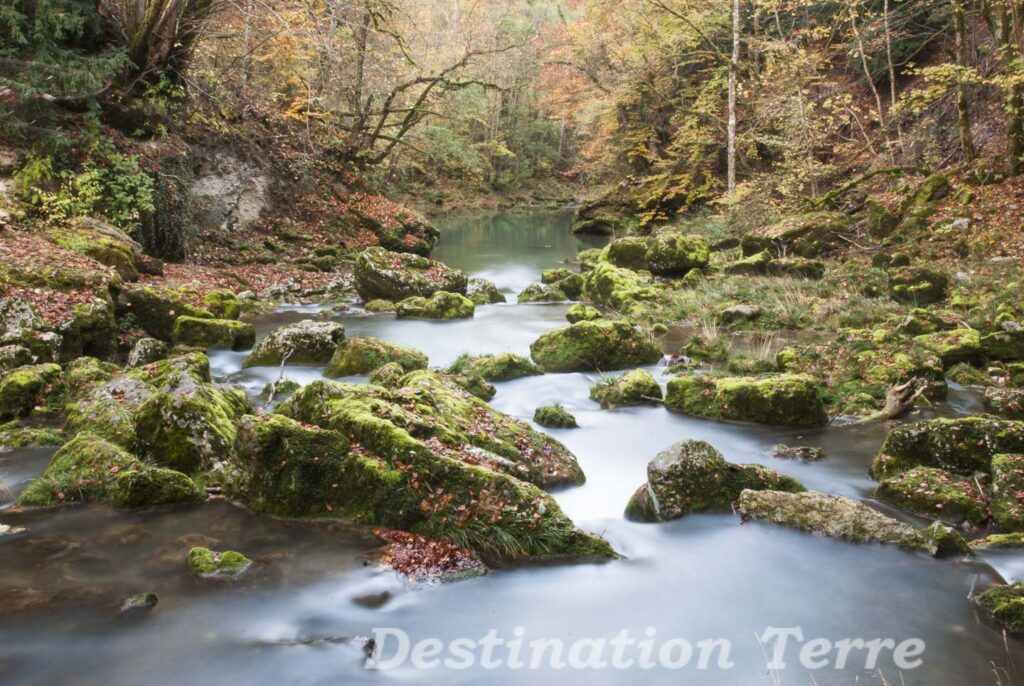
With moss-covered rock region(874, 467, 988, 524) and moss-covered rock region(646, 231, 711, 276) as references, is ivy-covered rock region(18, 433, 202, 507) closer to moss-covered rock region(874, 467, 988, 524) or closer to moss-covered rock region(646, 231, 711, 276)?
moss-covered rock region(874, 467, 988, 524)

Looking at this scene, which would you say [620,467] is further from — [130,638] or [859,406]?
[130,638]

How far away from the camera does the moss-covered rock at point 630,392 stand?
955 centimetres

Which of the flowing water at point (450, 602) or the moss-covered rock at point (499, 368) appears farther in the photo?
the moss-covered rock at point (499, 368)

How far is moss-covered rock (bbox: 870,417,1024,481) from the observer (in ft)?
20.6

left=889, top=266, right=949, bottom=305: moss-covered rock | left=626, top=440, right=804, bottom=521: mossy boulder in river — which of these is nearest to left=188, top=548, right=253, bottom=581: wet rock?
left=626, top=440, right=804, bottom=521: mossy boulder in river

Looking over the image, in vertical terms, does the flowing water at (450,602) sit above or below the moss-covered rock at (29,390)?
below

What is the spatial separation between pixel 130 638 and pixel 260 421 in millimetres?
1963

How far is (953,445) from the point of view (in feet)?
21.0

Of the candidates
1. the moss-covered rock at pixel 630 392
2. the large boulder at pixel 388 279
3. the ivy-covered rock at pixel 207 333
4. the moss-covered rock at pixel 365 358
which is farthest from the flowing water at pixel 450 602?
the large boulder at pixel 388 279

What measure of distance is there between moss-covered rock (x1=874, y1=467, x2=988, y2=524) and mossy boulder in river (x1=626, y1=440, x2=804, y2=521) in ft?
2.88

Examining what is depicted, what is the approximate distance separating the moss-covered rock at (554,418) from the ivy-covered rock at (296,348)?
400cm

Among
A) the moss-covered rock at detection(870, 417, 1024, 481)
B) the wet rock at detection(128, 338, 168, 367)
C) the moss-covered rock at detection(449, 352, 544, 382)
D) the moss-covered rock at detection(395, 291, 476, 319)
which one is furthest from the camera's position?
the moss-covered rock at detection(395, 291, 476, 319)

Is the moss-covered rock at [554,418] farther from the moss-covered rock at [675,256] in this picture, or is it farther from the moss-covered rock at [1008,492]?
the moss-covered rock at [675,256]

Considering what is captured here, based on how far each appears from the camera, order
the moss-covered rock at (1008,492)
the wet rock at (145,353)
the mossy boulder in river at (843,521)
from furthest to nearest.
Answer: the wet rock at (145,353), the moss-covered rock at (1008,492), the mossy boulder in river at (843,521)
